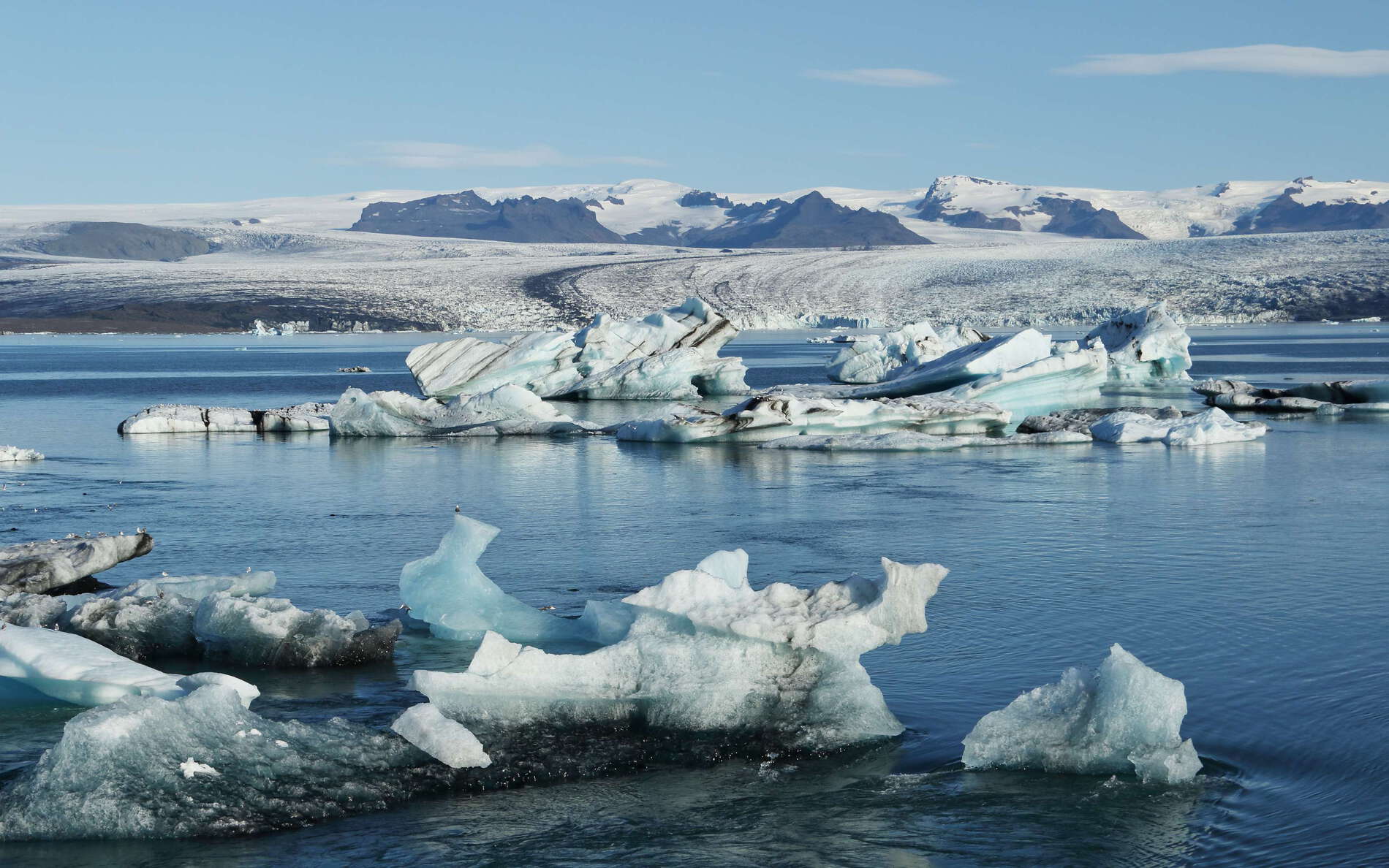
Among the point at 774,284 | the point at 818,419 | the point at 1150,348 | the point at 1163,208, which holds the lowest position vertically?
the point at 818,419

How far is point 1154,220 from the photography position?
505ft

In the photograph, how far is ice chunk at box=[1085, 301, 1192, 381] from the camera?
26.0 meters

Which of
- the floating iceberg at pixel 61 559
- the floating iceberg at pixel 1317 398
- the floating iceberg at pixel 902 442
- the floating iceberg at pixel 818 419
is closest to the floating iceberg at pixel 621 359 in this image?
the floating iceberg at pixel 818 419

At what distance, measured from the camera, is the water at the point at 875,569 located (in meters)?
4.25

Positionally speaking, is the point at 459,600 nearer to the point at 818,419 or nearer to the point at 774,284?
the point at 818,419

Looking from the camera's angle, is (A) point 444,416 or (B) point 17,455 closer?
(B) point 17,455

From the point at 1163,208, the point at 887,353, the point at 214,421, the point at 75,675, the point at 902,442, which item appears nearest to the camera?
the point at 75,675

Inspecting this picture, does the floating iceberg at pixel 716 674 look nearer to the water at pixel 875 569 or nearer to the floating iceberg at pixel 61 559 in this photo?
the water at pixel 875 569

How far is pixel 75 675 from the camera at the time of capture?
518 cm

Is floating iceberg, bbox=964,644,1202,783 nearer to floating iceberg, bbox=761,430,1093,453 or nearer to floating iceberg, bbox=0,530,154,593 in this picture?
floating iceberg, bbox=0,530,154,593

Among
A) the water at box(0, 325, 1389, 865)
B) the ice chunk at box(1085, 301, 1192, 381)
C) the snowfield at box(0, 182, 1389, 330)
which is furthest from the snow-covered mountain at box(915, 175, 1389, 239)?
the water at box(0, 325, 1389, 865)

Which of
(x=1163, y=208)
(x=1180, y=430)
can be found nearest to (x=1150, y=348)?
(x=1180, y=430)

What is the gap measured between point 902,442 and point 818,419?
1121 millimetres

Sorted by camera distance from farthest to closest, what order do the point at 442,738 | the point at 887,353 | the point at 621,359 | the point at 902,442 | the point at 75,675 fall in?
1. the point at 887,353
2. the point at 621,359
3. the point at 902,442
4. the point at 75,675
5. the point at 442,738
